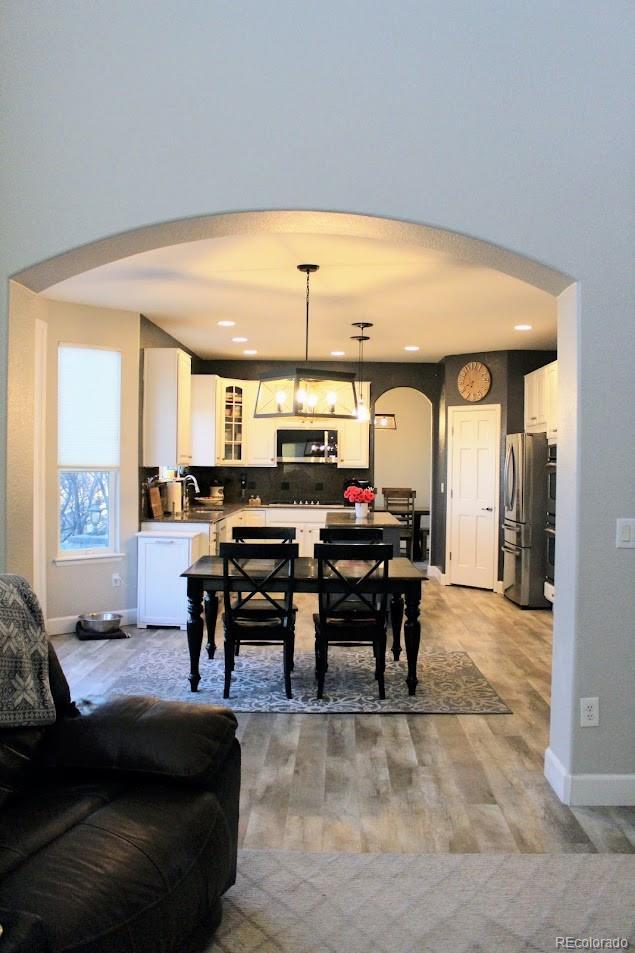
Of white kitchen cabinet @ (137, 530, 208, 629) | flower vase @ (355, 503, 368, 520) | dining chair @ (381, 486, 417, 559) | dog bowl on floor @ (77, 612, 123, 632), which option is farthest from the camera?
dining chair @ (381, 486, 417, 559)

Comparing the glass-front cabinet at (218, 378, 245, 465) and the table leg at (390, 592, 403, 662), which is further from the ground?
the glass-front cabinet at (218, 378, 245, 465)

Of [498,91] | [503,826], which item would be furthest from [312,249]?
[503,826]

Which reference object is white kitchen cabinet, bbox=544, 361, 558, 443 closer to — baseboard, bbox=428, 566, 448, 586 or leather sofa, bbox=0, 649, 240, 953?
baseboard, bbox=428, 566, 448, 586

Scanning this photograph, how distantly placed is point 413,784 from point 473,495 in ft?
18.2

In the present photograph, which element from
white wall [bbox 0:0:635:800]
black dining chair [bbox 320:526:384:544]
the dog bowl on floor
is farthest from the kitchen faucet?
white wall [bbox 0:0:635:800]

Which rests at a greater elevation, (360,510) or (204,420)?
(204,420)

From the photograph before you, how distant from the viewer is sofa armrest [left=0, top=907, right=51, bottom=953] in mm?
1342

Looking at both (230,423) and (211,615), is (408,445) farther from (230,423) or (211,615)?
(211,615)

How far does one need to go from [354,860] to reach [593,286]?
2.35m

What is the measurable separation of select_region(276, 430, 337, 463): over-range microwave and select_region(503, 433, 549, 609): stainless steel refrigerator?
264 centimetres

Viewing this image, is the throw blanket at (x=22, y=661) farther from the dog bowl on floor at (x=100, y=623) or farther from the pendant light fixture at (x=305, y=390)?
the dog bowl on floor at (x=100, y=623)

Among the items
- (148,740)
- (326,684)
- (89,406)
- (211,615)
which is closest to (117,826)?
→ (148,740)

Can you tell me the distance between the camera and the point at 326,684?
478cm

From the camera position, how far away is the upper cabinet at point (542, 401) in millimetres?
7059
